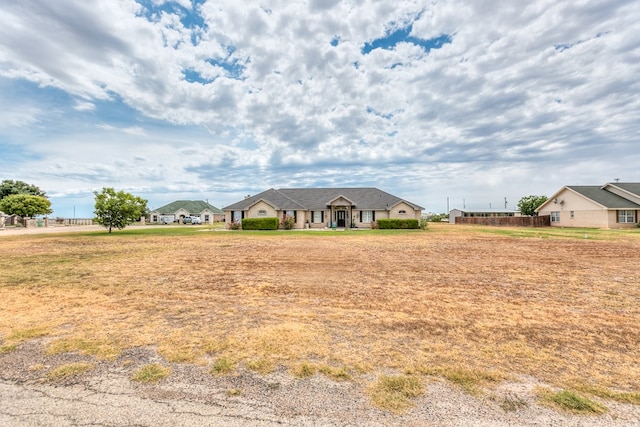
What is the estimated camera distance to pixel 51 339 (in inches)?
187

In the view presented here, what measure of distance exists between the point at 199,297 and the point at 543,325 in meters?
6.96

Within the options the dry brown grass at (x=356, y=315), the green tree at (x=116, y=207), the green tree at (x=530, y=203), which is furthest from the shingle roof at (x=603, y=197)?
the green tree at (x=116, y=207)

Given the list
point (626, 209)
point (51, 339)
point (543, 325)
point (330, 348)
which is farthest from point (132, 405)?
point (626, 209)

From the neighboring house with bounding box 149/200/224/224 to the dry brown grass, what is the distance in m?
61.0

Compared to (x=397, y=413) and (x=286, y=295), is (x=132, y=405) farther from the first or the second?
(x=286, y=295)

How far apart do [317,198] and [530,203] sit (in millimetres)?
43043

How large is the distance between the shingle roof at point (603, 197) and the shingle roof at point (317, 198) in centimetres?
1968

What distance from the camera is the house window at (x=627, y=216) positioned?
111 ft

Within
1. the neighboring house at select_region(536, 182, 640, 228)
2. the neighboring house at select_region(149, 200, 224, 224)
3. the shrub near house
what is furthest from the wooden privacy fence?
the neighboring house at select_region(149, 200, 224, 224)

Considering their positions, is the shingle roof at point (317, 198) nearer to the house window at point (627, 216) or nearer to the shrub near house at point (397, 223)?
the shrub near house at point (397, 223)

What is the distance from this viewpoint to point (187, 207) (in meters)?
70.9

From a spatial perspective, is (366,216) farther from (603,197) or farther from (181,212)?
(181,212)

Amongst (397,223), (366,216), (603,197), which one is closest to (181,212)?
(366,216)

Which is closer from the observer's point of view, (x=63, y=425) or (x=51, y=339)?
(x=63, y=425)
